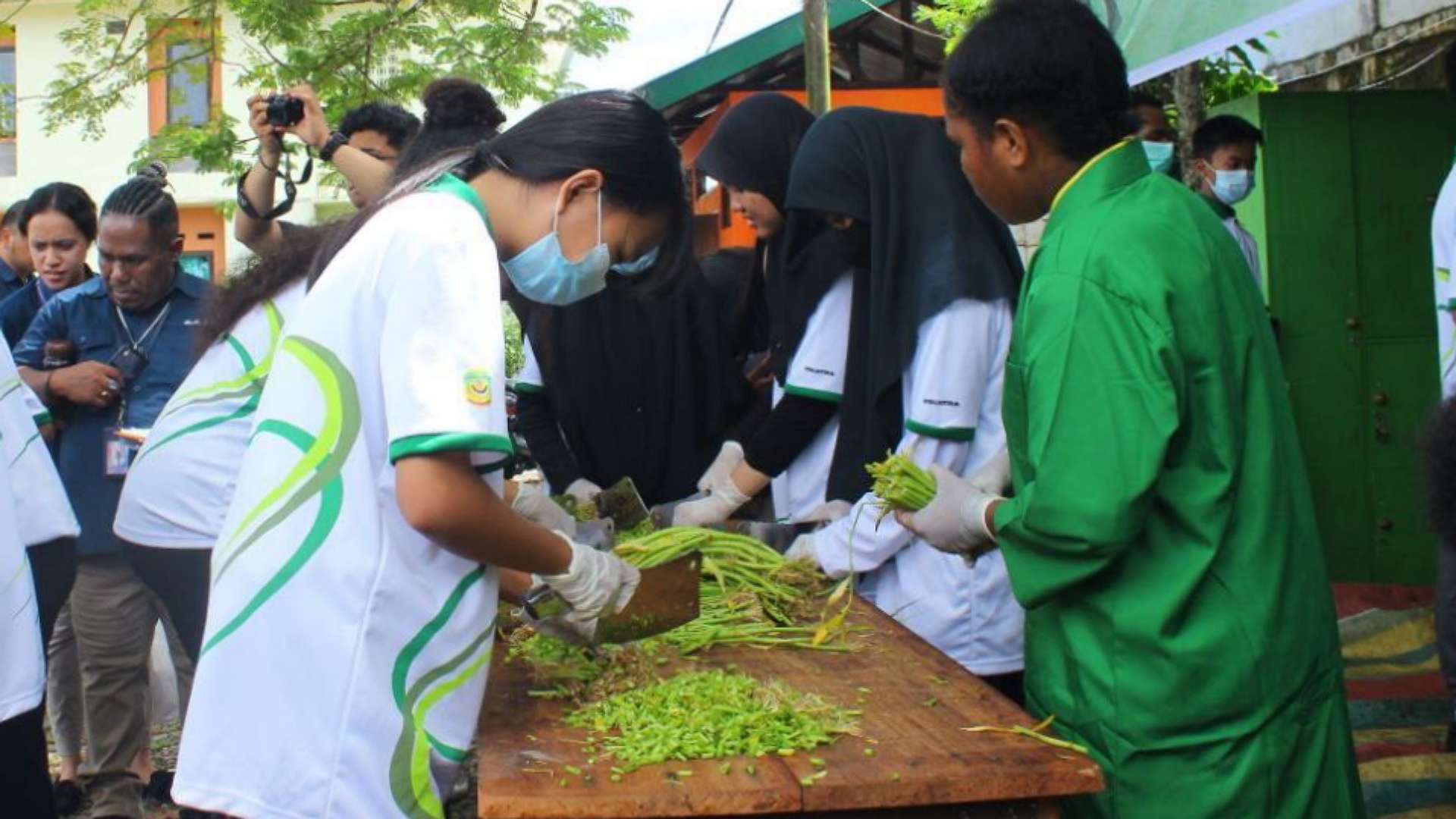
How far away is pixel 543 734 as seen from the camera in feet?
6.74

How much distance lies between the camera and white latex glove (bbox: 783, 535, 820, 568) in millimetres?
3191

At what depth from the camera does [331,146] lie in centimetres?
419

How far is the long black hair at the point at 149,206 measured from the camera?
4.25 meters

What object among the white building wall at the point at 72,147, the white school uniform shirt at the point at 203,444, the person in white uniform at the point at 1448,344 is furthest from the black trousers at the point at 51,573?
the white building wall at the point at 72,147

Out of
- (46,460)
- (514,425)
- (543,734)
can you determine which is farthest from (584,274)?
(514,425)

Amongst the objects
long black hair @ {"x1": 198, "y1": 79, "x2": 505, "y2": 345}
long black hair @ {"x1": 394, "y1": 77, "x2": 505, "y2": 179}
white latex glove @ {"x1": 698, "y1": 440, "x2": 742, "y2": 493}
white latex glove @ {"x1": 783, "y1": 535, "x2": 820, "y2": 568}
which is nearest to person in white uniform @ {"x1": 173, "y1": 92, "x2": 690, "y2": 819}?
long black hair @ {"x1": 198, "y1": 79, "x2": 505, "y2": 345}

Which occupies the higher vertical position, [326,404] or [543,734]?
[326,404]

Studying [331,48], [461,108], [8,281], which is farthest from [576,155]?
[331,48]

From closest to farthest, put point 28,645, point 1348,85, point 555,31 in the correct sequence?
point 28,645, point 1348,85, point 555,31

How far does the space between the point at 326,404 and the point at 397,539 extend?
0.20 metres

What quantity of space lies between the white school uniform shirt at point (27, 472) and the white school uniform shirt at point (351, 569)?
1.01m

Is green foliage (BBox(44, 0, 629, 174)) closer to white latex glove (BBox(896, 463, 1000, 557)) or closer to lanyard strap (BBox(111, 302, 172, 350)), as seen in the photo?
lanyard strap (BBox(111, 302, 172, 350))

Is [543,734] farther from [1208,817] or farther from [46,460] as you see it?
[46,460]

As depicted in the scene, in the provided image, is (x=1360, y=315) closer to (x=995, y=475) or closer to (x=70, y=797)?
(x=995, y=475)
